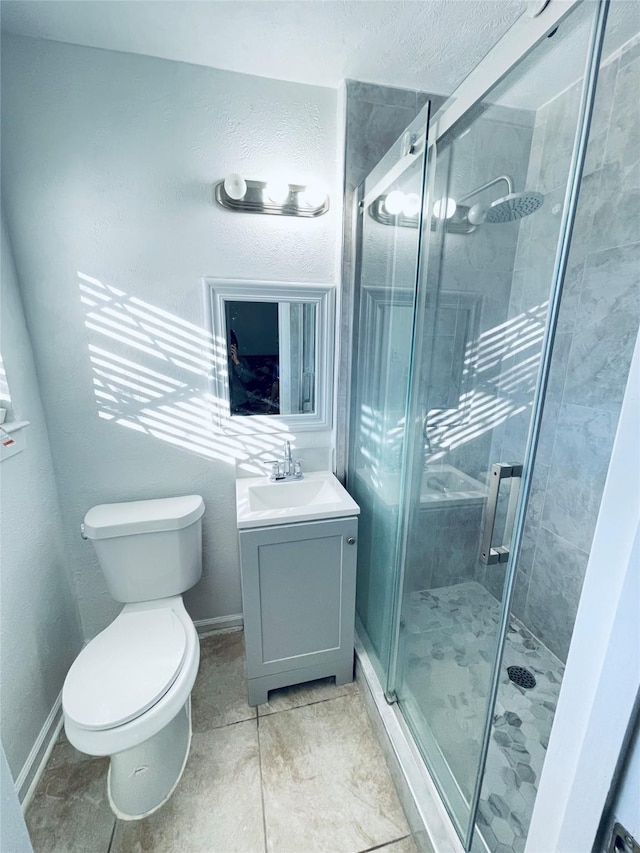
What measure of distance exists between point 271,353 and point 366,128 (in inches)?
41.4

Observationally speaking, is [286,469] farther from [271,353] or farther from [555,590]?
[555,590]

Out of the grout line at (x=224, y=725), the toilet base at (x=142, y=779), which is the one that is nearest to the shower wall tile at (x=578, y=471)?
the grout line at (x=224, y=725)

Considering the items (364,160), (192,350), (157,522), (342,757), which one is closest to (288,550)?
(157,522)

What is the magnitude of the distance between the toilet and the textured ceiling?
178cm

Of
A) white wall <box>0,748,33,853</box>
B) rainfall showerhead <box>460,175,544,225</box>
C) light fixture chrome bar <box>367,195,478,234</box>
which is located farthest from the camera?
Answer: light fixture chrome bar <box>367,195,478,234</box>

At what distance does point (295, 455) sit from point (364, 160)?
4.57 ft

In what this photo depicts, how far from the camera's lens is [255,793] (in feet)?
4.01

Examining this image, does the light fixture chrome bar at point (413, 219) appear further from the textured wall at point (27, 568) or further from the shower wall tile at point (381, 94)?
the textured wall at point (27, 568)

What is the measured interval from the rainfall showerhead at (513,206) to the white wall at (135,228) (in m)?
0.79

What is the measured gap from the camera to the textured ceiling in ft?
3.77

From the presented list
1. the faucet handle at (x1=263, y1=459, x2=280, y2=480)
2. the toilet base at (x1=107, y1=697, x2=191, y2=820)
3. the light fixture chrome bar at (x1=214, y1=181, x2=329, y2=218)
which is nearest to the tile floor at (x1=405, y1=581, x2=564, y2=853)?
the faucet handle at (x1=263, y1=459, x2=280, y2=480)

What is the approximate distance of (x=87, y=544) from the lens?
5.35 feet

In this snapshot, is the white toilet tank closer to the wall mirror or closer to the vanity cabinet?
the vanity cabinet

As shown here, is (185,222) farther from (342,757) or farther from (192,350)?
(342,757)
